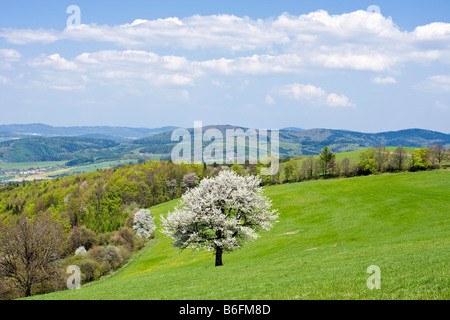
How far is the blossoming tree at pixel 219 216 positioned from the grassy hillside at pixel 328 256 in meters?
3.21

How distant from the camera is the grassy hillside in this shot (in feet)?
52.1

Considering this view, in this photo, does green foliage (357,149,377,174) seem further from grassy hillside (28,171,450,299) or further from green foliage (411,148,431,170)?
grassy hillside (28,171,450,299)

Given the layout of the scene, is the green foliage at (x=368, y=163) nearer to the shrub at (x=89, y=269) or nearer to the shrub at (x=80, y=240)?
the shrub at (x=80, y=240)

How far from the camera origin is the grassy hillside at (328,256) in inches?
626

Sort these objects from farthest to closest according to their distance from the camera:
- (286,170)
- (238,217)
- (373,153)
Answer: (286,170) < (373,153) < (238,217)

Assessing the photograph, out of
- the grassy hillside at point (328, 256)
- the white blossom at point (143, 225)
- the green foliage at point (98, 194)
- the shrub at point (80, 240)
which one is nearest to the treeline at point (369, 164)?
the grassy hillside at point (328, 256)

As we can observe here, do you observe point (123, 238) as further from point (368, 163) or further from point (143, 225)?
point (368, 163)

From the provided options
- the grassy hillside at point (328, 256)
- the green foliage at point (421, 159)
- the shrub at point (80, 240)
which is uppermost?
the green foliage at point (421, 159)

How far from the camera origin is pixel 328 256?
31.2 meters

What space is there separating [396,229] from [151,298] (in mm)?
41703

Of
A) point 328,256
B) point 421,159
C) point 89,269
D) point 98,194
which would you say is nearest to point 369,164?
point 421,159

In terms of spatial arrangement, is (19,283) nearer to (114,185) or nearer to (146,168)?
(114,185)
